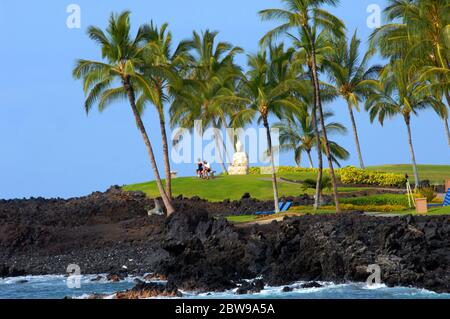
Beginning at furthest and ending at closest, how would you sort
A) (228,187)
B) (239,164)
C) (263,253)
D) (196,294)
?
(239,164) < (228,187) < (263,253) < (196,294)

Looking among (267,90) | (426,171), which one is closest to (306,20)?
(267,90)

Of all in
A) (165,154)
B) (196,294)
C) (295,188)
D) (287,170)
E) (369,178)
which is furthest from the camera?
(287,170)

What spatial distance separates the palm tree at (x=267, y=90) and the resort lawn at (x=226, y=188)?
Result: 30.5 feet

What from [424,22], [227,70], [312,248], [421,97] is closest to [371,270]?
[312,248]

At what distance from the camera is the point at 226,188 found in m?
52.2

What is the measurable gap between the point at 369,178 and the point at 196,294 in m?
35.1

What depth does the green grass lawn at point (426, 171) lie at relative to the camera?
64.4 meters

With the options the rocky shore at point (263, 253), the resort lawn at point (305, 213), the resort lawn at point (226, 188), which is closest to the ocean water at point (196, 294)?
the rocky shore at point (263, 253)

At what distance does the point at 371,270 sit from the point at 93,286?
31.6 feet

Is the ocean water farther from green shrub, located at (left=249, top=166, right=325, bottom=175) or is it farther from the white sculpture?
green shrub, located at (left=249, top=166, right=325, bottom=175)

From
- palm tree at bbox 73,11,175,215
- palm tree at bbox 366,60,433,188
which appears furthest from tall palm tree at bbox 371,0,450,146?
palm tree at bbox 73,11,175,215

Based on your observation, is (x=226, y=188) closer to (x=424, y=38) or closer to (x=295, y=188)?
(x=295, y=188)

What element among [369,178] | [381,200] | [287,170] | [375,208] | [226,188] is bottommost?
[375,208]

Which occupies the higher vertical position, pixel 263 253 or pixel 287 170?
pixel 287 170
